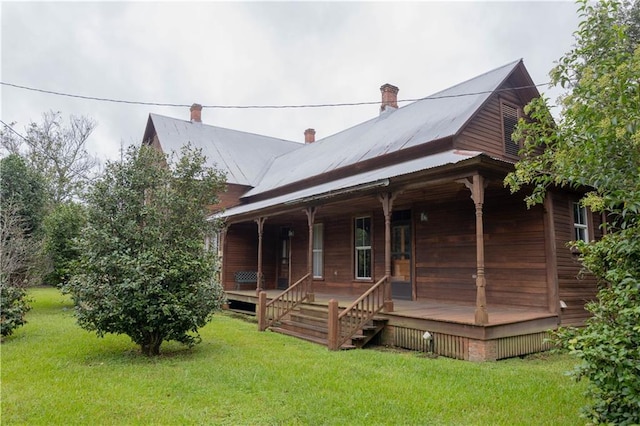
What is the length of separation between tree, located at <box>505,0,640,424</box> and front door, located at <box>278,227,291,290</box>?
10.7m

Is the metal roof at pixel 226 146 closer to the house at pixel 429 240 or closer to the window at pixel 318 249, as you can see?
the house at pixel 429 240

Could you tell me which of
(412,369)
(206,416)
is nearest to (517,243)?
(412,369)

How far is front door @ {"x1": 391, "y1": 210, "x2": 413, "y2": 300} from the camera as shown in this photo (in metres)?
10.7

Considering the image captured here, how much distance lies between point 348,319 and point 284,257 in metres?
8.03

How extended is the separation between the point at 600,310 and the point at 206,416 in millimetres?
3688

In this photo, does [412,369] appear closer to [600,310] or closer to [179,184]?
[600,310]

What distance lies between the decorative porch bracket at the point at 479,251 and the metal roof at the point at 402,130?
9.70 feet

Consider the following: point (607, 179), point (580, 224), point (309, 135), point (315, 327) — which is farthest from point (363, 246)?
point (309, 135)

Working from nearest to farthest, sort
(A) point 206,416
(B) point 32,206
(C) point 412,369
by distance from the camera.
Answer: (A) point 206,416
(C) point 412,369
(B) point 32,206

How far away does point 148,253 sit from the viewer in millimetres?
6582

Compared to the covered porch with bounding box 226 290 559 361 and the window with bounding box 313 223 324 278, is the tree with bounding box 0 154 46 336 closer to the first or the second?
the window with bounding box 313 223 324 278

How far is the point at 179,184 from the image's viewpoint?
23.6 ft

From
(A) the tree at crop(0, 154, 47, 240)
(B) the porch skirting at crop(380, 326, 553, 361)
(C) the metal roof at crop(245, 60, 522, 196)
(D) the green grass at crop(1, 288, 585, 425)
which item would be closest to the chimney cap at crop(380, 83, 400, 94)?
(C) the metal roof at crop(245, 60, 522, 196)

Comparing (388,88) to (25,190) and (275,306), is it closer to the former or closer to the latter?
(275,306)
